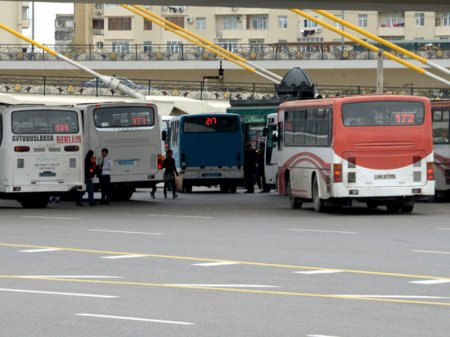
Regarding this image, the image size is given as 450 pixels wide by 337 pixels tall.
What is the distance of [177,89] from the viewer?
8412 cm

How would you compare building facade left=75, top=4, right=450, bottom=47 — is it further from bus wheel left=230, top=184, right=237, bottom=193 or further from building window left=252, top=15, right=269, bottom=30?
bus wheel left=230, top=184, right=237, bottom=193

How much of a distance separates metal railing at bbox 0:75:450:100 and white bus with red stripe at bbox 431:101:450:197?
112ft

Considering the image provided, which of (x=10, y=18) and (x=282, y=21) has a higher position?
(x=10, y=18)

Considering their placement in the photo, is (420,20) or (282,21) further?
(282,21)

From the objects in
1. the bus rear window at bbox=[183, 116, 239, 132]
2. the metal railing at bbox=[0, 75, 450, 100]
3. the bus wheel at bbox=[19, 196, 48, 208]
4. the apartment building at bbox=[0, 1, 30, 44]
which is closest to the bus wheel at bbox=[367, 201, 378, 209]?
the bus wheel at bbox=[19, 196, 48, 208]

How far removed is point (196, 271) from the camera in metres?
18.7

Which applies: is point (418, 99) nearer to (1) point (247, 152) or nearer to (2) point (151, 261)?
(2) point (151, 261)

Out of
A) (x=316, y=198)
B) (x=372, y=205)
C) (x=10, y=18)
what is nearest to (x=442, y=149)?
(x=372, y=205)

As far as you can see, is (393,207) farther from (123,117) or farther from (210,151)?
(210,151)

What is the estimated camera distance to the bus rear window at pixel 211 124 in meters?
52.8

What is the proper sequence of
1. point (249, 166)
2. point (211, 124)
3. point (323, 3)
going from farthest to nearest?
point (211, 124) < point (249, 166) < point (323, 3)

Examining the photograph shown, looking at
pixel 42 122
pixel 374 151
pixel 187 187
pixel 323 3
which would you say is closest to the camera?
pixel 374 151

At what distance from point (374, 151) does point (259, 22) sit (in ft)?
303

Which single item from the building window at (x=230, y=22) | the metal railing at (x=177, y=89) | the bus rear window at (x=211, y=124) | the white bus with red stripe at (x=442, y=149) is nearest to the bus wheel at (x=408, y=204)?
the white bus with red stripe at (x=442, y=149)
